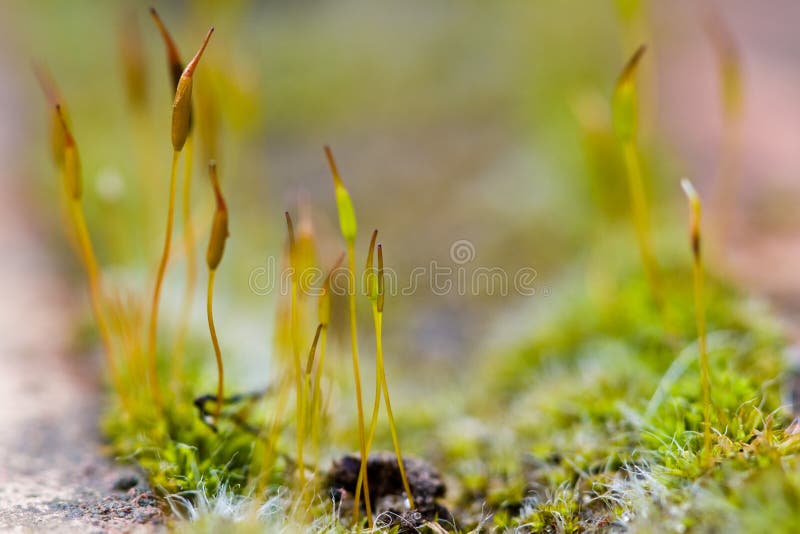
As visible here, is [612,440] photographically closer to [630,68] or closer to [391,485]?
[391,485]

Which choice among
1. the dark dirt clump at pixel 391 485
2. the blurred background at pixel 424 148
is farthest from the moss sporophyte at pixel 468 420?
the blurred background at pixel 424 148

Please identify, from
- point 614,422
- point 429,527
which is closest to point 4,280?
point 429,527

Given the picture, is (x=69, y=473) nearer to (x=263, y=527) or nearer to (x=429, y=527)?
(x=263, y=527)

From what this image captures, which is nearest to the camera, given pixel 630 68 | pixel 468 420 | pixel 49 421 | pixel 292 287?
pixel 292 287

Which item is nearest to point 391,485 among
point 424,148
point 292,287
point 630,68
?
point 292,287

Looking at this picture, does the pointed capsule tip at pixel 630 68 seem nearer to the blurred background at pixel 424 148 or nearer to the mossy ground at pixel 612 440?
the blurred background at pixel 424 148

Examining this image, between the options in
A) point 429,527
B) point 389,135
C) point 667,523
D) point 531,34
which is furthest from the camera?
point 531,34
